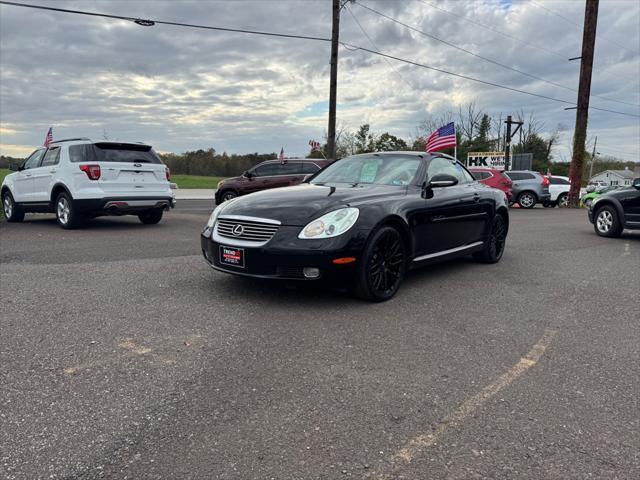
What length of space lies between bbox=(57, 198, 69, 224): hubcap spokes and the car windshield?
616cm

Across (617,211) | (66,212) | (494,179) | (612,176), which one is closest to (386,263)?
(66,212)

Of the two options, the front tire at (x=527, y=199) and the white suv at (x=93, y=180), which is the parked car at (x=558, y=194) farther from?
the white suv at (x=93, y=180)

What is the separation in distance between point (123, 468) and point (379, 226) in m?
3.21

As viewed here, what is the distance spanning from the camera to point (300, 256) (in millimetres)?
4539

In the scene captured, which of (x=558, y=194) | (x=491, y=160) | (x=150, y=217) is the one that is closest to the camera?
(x=150, y=217)

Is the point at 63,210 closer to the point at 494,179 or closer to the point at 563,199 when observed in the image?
the point at 494,179

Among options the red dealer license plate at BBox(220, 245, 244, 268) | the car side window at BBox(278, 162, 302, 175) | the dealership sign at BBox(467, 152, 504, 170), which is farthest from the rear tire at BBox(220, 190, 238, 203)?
the dealership sign at BBox(467, 152, 504, 170)

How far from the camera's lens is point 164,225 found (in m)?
11.5

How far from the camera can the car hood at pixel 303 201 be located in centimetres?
477

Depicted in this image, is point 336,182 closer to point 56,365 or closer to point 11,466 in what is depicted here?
point 56,365

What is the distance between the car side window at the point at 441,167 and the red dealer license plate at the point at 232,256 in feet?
8.13

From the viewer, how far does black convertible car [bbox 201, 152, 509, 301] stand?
4605 millimetres

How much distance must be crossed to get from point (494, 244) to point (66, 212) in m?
8.02

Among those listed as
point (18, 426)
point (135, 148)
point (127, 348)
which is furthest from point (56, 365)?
point (135, 148)
